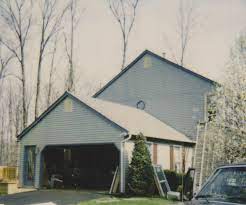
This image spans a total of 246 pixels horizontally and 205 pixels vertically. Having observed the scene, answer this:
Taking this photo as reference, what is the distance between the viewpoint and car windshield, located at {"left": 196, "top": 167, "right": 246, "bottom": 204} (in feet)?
18.6

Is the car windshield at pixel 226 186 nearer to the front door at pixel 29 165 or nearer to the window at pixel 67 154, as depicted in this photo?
the front door at pixel 29 165

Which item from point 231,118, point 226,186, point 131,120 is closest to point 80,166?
point 131,120

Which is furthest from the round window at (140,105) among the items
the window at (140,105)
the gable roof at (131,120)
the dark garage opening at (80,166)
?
the dark garage opening at (80,166)

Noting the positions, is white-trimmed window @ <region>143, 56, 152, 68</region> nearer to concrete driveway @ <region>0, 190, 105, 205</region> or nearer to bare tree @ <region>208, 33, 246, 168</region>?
→ bare tree @ <region>208, 33, 246, 168</region>

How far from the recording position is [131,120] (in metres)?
21.2

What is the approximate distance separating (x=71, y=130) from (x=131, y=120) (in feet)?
10.2

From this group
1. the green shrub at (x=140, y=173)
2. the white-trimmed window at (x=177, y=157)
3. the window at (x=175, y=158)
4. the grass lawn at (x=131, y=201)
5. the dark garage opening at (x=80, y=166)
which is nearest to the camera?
the grass lawn at (x=131, y=201)

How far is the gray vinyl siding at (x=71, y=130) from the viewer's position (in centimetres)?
1934

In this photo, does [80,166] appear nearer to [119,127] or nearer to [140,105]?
[140,105]

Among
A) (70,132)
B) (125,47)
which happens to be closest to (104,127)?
(70,132)

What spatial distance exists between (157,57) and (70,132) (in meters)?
8.82

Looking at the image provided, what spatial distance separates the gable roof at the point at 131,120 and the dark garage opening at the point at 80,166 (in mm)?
1990

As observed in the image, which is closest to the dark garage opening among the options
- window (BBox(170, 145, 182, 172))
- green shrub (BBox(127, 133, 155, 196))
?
window (BBox(170, 145, 182, 172))

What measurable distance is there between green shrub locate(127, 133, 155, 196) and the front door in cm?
680
